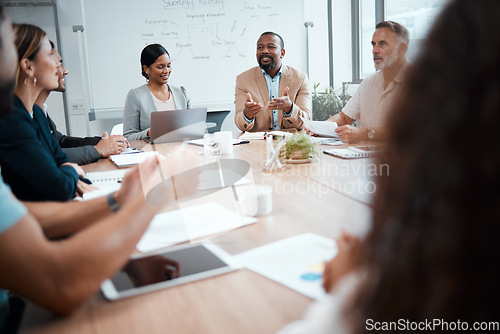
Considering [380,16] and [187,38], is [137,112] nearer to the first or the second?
[187,38]

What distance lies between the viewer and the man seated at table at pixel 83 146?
233cm

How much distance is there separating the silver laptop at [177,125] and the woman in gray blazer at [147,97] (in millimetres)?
412

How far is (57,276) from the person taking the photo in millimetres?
705

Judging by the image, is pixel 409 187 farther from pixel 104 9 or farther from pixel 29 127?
pixel 104 9

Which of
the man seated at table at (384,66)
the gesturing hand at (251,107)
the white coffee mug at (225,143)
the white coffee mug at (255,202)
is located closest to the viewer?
the white coffee mug at (255,202)

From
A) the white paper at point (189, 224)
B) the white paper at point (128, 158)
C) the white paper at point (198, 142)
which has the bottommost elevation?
the white paper at point (189, 224)

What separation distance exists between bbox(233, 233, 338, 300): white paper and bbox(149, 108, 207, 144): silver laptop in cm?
188

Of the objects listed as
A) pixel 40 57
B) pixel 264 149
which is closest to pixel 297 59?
pixel 264 149

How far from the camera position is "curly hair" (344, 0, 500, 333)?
0.35 metres

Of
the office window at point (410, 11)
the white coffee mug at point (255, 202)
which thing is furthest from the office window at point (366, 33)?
the white coffee mug at point (255, 202)

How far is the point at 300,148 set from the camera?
2.07 metres

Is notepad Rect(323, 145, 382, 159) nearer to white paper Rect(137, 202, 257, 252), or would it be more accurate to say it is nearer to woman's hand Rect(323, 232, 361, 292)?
white paper Rect(137, 202, 257, 252)

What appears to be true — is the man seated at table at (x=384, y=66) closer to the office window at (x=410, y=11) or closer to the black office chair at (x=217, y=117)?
the office window at (x=410, y=11)

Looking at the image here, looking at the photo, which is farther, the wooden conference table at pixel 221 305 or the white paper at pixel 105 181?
the white paper at pixel 105 181
